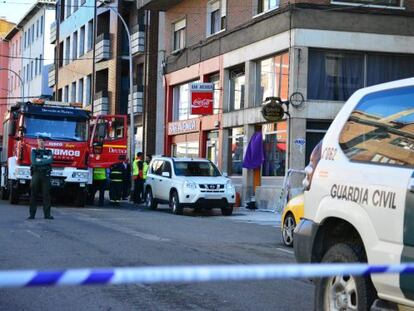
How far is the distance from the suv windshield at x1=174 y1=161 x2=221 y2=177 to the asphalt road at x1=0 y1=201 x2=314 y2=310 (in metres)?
2.54

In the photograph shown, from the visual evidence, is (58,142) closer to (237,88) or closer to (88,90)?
(237,88)

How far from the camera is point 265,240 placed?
12.5m

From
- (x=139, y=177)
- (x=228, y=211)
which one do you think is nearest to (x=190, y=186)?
(x=228, y=211)

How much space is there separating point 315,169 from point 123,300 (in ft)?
8.15

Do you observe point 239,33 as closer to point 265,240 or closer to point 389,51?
point 389,51

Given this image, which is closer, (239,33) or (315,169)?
(315,169)

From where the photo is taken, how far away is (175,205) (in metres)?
19.0

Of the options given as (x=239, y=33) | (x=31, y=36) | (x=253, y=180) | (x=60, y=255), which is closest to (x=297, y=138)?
(x=253, y=180)

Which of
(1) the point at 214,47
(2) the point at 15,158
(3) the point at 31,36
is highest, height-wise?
(3) the point at 31,36

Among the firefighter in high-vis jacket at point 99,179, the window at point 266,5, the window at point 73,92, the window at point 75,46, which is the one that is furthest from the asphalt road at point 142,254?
the window at point 75,46

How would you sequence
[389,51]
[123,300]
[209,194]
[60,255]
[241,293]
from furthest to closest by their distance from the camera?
1. [389,51]
2. [209,194]
3. [60,255]
4. [241,293]
5. [123,300]

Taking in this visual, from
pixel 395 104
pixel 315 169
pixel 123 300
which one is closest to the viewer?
pixel 395 104

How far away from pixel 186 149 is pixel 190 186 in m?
11.5

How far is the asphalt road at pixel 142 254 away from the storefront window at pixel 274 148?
17.6 ft
